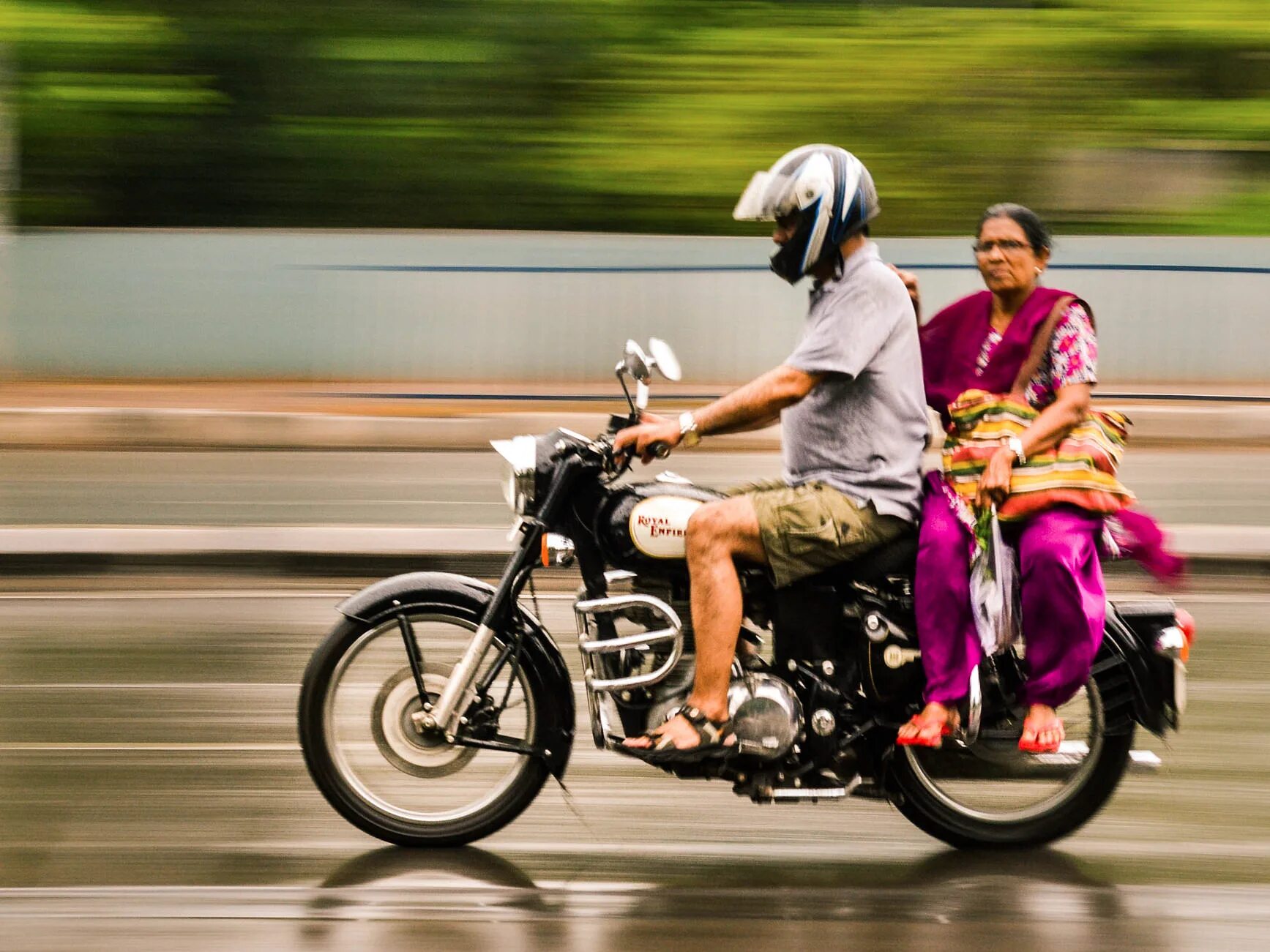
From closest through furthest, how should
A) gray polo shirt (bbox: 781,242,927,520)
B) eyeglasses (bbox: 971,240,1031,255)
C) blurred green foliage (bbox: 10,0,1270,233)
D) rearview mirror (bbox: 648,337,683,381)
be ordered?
rearview mirror (bbox: 648,337,683,381) → gray polo shirt (bbox: 781,242,927,520) → eyeglasses (bbox: 971,240,1031,255) → blurred green foliage (bbox: 10,0,1270,233)

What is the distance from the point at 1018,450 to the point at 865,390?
0.42 metres

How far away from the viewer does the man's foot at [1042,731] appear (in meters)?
4.55

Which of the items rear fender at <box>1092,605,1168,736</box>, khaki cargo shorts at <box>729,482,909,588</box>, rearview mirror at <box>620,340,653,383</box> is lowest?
rear fender at <box>1092,605,1168,736</box>

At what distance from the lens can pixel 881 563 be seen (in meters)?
4.66

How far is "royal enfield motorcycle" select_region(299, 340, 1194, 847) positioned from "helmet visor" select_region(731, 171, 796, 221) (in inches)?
18.8

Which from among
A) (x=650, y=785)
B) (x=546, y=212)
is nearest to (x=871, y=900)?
(x=650, y=785)

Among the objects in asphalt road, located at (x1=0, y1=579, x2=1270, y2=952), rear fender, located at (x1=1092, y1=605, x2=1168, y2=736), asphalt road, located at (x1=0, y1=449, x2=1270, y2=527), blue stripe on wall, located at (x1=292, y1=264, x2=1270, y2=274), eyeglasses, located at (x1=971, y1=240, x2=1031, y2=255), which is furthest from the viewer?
blue stripe on wall, located at (x1=292, y1=264, x2=1270, y2=274)

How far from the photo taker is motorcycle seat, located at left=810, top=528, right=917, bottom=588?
15.3 feet

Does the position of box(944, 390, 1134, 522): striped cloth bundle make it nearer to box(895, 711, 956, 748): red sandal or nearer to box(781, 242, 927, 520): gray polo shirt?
box(781, 242, 927, 520): gray polo shirt

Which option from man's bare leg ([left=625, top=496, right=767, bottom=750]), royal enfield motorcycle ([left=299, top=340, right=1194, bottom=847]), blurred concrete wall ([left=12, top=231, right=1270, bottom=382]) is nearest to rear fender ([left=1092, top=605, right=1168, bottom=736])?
royal enfield motorcycle ([left=299, top=340, right=1194, bottom=847])

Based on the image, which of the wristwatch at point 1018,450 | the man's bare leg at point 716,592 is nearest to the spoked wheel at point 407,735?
the man's bare leg at point 716,592

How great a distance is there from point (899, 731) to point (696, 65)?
46.6 feet

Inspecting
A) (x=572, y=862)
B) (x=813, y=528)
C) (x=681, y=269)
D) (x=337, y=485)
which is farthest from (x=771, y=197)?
(x=681, y=269)

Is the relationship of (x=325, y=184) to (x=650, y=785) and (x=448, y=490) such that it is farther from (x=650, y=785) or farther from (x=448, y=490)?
(x=650, y=785)
